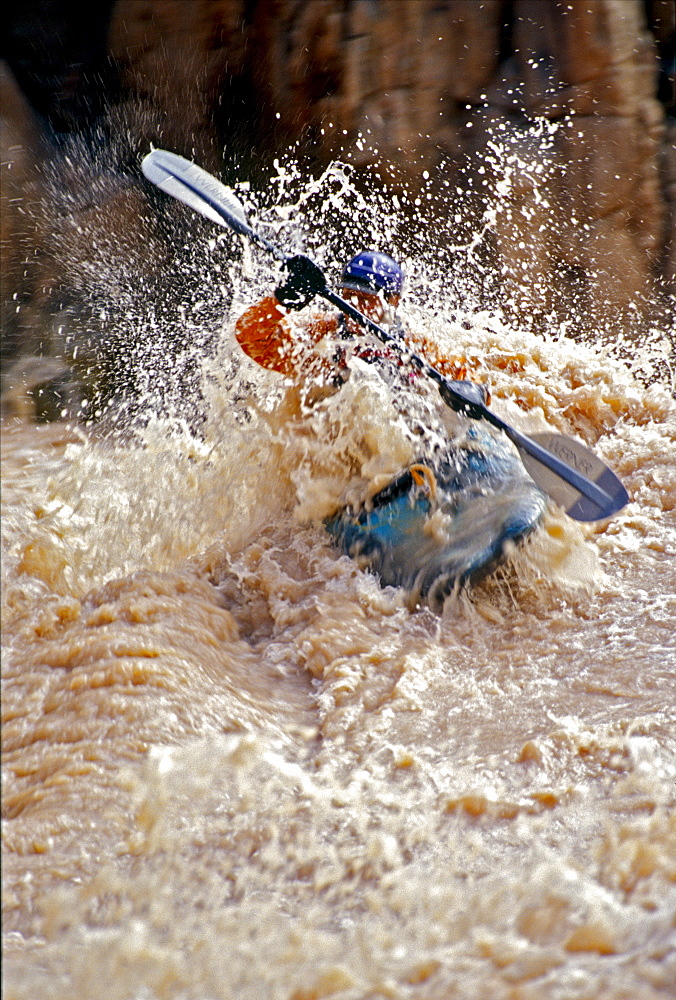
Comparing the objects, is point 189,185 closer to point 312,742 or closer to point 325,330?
point 325,330

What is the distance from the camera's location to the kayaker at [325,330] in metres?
1.59

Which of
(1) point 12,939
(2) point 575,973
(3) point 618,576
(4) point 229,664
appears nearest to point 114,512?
(4) point 229,664

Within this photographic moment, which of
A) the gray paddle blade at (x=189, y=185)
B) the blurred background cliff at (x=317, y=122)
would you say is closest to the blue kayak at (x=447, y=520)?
the gray paddle blade at (x=189, y=185)

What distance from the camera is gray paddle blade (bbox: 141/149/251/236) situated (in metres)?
1.66

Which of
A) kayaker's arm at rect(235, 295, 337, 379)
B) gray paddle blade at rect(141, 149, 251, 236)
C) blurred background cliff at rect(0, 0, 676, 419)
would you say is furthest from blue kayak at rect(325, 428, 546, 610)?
blurred background cliff at rect(0, 0, 676, 419)

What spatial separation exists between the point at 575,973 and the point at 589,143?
267 centimetres

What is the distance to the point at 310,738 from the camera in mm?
1042

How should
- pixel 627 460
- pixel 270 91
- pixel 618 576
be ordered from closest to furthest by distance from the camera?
pixel 618 576
pixel 627 460
pixel 270 91

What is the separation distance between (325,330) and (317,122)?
112cm

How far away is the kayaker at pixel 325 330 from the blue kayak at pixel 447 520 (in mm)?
319

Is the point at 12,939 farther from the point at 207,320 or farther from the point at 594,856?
the point at 207,320

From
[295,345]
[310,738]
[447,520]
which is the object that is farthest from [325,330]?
[310,738]

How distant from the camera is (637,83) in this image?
2.40 meters

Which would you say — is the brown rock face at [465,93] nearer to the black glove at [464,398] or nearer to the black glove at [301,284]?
the black glove at [301,284]
